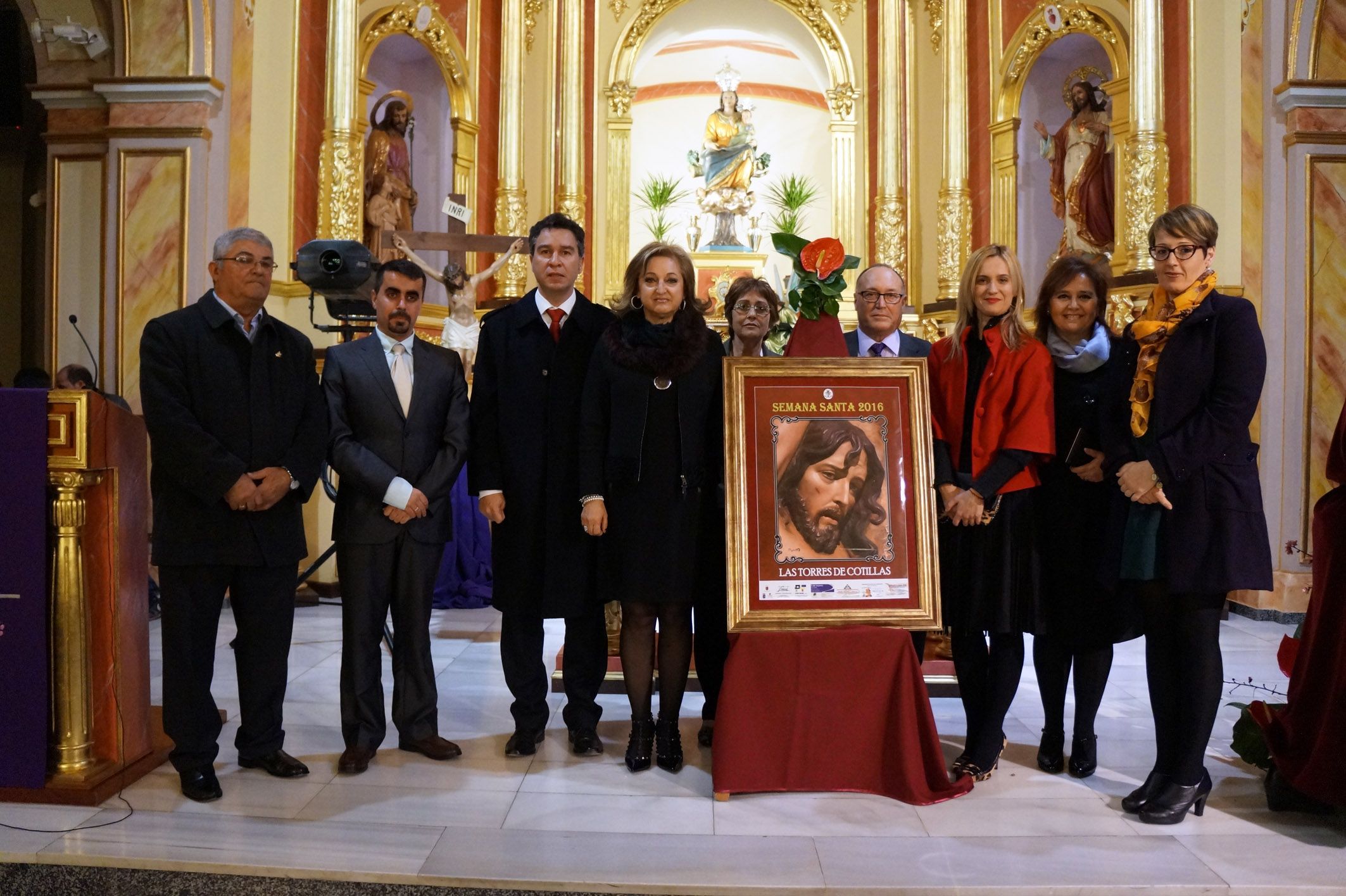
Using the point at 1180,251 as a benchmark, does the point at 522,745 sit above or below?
below

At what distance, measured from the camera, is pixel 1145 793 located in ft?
10.1

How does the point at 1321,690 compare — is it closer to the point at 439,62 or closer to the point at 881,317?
the point at 881,317

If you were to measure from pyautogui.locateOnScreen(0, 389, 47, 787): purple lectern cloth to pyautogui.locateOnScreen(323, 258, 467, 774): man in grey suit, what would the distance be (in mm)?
813

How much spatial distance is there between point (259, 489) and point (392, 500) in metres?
0.41

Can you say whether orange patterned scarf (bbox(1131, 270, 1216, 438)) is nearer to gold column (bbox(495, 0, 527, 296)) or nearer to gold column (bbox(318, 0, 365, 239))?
gold column (bbox(318, 0, 365, 239))

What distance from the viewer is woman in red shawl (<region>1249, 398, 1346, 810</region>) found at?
9.50 feet

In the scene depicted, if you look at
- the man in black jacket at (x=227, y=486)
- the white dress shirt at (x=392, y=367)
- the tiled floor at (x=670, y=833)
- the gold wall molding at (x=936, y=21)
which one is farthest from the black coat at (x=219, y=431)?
the gold wall molding at (x=936, y=21)

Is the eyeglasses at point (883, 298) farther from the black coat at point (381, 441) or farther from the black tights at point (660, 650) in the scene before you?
the black coat at point (381, 441)

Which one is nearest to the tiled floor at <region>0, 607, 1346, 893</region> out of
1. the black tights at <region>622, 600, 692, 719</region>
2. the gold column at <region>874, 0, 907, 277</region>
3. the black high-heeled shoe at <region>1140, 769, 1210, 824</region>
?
the black high-heeled shoe at <region>1140, 769, 1210, 824</region>

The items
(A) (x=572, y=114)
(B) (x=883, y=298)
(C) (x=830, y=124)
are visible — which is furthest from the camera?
(C) (x=830, y=124)

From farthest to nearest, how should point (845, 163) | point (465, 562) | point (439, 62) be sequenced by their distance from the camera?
1. point (845, 163)
2. point (439, 62)
3. point (465, 562)

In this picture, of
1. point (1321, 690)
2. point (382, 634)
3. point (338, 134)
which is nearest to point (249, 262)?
point (382, 634)

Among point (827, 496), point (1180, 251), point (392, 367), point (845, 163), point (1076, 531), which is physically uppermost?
point (845, 163)

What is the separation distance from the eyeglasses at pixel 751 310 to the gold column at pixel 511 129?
5.67 metres
